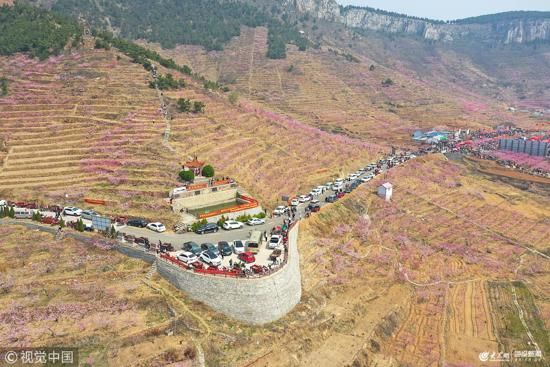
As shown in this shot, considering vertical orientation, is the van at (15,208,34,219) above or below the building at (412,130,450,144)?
below

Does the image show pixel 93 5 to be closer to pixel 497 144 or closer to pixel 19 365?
pixel 497 144

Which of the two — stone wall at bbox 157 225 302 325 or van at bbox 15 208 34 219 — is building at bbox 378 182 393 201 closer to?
stone wall at bbox 157 225 302 325

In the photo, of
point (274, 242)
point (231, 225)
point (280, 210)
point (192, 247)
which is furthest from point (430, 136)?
point (192, 247)

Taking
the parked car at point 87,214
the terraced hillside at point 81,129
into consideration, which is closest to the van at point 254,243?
the terraced hillside at point 81,129

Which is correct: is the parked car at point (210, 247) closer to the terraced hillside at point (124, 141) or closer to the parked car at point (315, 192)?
the terraced hillside at point (124, 141)

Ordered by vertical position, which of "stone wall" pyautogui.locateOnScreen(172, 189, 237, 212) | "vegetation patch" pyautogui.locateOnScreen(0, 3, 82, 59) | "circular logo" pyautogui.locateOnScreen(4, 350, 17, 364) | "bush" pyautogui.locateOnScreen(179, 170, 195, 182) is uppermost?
"vegetation patch" pyautogui.locateOnScreen(0, 3, 82, 59)

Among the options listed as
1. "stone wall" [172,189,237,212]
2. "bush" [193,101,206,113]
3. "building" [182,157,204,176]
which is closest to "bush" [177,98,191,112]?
"bush" [193,101,206,113]
